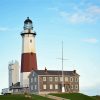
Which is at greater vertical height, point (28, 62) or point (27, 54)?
point (27, 54)

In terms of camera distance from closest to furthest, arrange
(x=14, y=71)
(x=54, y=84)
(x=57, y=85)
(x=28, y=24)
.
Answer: (x=54, y=84) < (x=57, y=85) < (x=28, y=24) < (x=14, y=71)

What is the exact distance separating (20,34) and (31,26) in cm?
358

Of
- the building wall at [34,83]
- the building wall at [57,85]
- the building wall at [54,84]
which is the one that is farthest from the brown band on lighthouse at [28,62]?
the building wall at [57,85]

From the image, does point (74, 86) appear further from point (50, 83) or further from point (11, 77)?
point (11, 77)

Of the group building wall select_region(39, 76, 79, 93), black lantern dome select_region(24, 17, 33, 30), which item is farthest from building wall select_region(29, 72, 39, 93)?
black lantern dome select_region(24, 17, 33, 30)

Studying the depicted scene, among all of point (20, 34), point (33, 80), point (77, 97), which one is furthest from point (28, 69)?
point (77, 97)

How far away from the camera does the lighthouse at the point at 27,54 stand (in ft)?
347

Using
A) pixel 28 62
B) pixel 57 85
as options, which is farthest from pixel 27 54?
pixel 57 85

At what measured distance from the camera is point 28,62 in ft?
346

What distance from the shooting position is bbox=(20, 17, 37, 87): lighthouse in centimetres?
10588

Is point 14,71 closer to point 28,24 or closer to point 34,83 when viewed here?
point 28,24

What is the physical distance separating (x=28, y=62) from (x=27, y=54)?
6.73 feet

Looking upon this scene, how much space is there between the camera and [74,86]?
10975 centimetres

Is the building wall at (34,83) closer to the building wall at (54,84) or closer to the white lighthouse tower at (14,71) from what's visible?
the building wall at (54,84)
